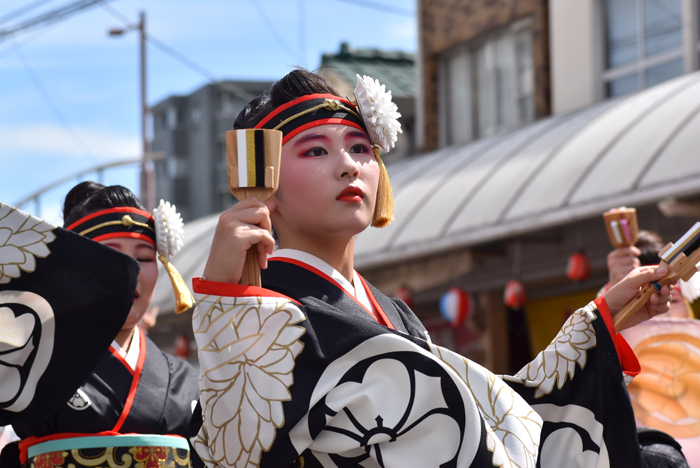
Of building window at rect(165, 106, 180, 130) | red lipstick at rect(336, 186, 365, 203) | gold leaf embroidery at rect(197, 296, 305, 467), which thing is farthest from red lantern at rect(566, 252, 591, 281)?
building window at rect(165, 106, 180, 130)

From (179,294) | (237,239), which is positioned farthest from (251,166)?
(179,294)

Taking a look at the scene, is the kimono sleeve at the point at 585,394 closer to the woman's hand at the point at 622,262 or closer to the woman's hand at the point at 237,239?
the woman's hand at the point at 622,262

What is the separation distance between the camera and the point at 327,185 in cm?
199

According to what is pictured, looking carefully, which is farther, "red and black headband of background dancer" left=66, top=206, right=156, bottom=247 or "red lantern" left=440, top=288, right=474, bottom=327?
"red lantern" left=440, top=288, right=474, bottom=327

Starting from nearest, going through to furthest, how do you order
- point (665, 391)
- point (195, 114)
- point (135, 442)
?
1. point (135, 442)
2. point (665, 391)
3. point (195, 114)

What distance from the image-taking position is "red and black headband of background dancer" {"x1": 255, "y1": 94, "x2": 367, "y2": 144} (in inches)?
81.0

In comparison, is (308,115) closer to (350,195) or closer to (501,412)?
(350,195)

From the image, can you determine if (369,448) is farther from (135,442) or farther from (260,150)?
(135,442)

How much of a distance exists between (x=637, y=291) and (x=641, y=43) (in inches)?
264

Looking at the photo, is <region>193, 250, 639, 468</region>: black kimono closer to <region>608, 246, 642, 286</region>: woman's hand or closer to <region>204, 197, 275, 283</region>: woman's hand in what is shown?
<region>204, 197, 275, 283</region>: woman's hand

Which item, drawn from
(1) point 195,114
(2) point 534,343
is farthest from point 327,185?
(1) point 195,114

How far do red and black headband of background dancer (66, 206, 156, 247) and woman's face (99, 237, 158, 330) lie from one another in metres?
0.02

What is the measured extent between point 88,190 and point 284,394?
1.79 meters

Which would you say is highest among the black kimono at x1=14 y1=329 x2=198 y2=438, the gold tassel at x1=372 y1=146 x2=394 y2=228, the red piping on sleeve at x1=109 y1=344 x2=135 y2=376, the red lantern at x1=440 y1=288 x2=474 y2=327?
the gold tassel at x1=372 y1=146 x2=394 y2=228
